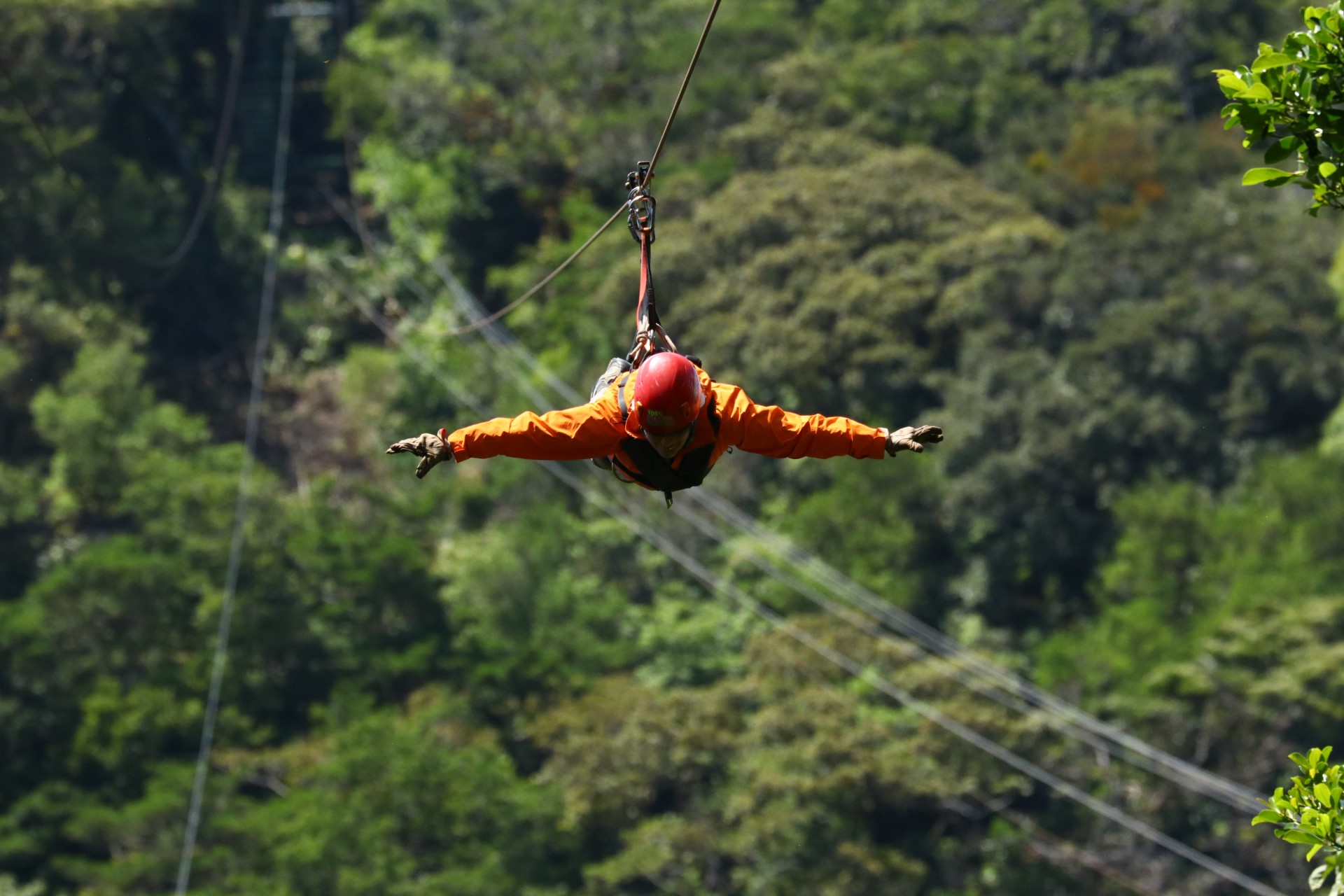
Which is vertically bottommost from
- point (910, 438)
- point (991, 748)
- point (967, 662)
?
point (910, 438)

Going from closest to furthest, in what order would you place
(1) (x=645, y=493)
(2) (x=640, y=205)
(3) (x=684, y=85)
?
(3) (x=684, y=85), (2) (x=640, y=205), (1) (x=645, y=493)

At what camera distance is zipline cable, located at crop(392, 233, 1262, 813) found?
1017 inches

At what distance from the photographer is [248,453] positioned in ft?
116

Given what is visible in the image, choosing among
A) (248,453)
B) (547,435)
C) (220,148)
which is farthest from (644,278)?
(220,148)

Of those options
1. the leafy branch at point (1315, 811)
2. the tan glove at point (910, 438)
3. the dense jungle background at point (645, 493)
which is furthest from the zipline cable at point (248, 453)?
the leafy branch at point (1315, 811)

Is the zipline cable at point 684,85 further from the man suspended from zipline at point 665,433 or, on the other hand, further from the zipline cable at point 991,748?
the zipline cable at point 991,748

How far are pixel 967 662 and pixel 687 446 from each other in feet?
67.9

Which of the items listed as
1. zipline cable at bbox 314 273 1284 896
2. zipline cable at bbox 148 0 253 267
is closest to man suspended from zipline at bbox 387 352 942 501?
zipline cable at bbox 314 273 1284 896

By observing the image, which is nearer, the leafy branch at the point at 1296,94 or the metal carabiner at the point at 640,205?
the leafy branch at the point at 1296,94

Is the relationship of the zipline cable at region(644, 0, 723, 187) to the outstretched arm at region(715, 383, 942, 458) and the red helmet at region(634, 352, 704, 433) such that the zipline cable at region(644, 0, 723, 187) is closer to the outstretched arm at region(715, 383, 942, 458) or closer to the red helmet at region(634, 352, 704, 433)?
the red helmet at region(634, 352, 704, 433)

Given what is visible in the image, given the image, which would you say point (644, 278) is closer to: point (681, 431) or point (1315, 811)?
point (681, 431)

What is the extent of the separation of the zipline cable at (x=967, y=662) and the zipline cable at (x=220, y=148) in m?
8.71

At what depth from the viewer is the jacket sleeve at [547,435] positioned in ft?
23.7

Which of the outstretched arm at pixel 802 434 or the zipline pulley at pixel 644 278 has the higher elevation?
the zipline pulley at pixel 644 278
